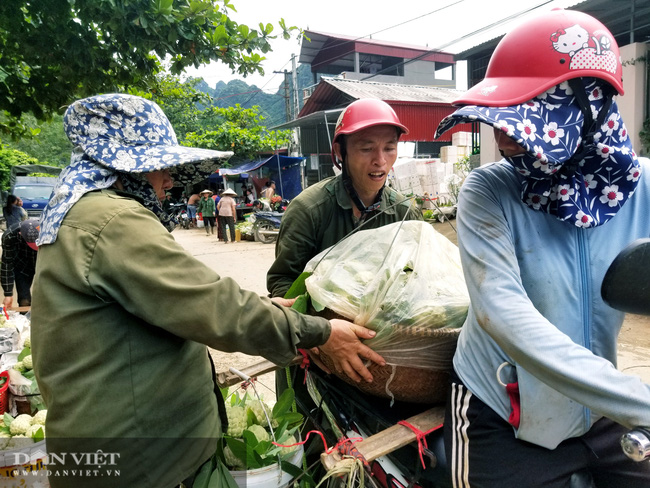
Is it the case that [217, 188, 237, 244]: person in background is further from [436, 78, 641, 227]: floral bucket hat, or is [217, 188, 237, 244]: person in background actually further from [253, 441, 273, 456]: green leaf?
[436, 78, 641, 227]: floral bucket hat

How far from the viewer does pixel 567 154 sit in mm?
969

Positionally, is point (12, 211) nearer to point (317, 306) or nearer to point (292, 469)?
point (292, 469)

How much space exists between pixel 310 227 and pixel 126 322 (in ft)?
3.69

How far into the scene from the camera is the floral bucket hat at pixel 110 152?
47.0 inches

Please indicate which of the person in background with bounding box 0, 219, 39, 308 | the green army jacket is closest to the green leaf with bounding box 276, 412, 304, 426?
the person in background with bounding box 0, 219, 39, 308

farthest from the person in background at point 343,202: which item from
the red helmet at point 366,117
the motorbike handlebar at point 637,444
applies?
the motorbike handlebar at point 637,444

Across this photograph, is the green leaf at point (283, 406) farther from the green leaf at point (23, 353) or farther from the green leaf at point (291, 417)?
the green leaf at point (23, 353)

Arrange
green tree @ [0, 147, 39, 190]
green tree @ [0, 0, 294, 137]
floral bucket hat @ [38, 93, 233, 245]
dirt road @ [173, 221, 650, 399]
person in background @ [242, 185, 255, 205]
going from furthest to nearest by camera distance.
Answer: green tree @ [0, 147, 39, 190]
person in background @ [242, 185, 255, 205]
dirt road @ [173, 221, 650, 399]
green tree @ [0, 0, 294, 137]
floral bucket hat @ [38, 93, 233, 245]

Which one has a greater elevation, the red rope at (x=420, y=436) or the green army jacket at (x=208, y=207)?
the green army jacket at (x=208, y=207)

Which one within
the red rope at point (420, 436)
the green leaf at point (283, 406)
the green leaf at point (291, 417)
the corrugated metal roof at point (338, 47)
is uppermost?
the corrugated metal roof at point (338, 47)

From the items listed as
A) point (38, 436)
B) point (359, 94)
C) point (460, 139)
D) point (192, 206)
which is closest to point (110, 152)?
point (38, 436)

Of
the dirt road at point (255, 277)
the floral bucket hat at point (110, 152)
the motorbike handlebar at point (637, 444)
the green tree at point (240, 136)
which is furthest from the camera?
the green tree at point (240, 136)

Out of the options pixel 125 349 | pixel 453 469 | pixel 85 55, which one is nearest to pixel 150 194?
pixel 125 349

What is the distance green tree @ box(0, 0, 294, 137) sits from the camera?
323 centimetres
